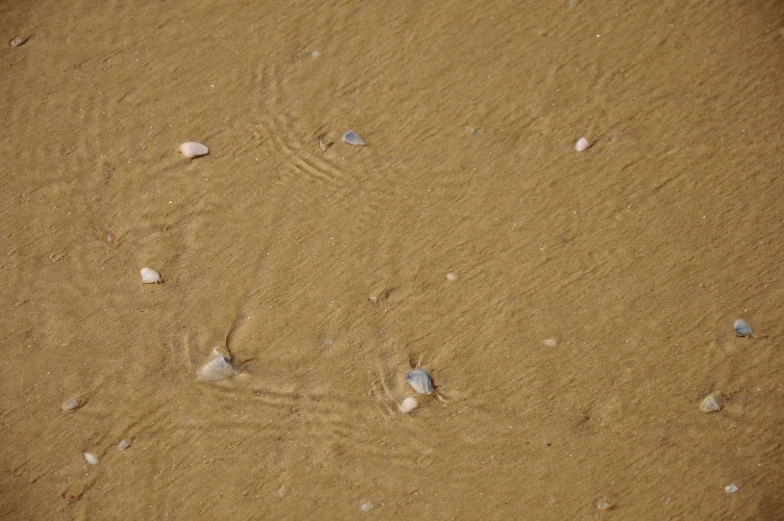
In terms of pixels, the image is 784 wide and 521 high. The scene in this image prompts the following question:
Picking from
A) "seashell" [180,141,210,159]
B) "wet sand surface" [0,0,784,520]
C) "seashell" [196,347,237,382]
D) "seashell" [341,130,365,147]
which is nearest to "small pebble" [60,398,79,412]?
"wet sand surface" [0,0,784,520]

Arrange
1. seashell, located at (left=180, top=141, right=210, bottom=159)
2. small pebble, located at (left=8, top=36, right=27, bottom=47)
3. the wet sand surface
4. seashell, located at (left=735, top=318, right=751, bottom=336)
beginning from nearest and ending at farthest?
the wet sand surface, seashell, located at (left=735, top=318, right=751, bottom=336), seashell, located at (left=180, top=141, right=210, bottom=159), small pebble, located at (left=8, top=36, right=27, bottom=47)

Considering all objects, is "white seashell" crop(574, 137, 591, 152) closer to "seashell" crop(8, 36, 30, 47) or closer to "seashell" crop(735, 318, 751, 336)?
"seashell" crop(735, 318, 751, 336)

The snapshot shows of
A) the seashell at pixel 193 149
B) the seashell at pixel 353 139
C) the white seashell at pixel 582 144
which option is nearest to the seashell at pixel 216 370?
the seashell at pixel 193 149

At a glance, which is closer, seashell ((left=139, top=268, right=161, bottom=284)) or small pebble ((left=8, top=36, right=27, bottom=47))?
seashell ((left=139, top=268, right=161, bottom=284))

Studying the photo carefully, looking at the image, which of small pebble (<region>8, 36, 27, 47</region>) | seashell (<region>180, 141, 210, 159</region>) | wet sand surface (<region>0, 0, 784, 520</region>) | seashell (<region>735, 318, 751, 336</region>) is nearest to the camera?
wet sand surface (<region>0, 0, 784, 520</region>)

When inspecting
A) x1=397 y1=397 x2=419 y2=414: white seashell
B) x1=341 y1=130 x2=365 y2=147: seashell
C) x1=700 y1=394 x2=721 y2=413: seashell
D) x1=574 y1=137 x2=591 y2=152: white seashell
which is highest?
x1=341 y1=130 x2=365 y2=147: seashell

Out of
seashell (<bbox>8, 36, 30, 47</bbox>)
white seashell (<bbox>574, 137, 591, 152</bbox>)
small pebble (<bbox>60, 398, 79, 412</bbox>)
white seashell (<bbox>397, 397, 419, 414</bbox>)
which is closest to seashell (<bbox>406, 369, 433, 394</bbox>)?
white seashell (<bbox>397, 397, 419, 414</bbox>)

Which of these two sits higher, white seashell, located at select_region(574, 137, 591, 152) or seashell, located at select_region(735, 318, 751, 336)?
white seashell, located at select_region(574, 137, 591, 152)
